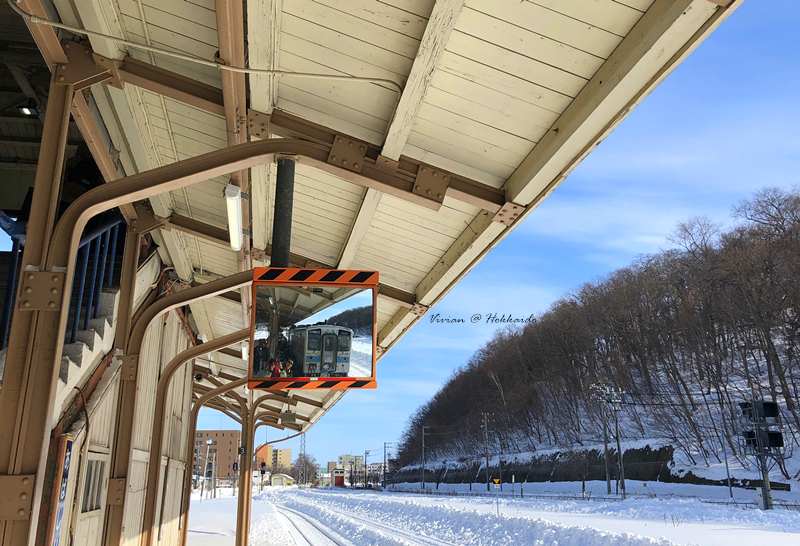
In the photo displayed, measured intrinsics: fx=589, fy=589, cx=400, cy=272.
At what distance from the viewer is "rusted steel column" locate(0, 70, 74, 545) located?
332cm

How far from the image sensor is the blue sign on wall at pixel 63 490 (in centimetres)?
430

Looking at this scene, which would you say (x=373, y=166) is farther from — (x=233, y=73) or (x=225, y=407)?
(x=225, y=407)

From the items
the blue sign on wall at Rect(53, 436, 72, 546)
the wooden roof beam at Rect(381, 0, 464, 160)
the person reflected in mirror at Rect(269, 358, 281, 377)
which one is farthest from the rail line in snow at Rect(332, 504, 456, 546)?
the wooden roof beam at Rect(381, 0, 464, 160)

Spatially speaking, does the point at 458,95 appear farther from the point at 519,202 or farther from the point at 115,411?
the point at 115,411

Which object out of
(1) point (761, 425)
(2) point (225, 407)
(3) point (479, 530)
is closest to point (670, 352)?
(1) point (761, 425)

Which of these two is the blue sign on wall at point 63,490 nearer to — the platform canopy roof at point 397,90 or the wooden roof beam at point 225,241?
the platform canopy roof at point 397,90

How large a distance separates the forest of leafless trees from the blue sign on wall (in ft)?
133

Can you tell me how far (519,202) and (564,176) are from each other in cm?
58

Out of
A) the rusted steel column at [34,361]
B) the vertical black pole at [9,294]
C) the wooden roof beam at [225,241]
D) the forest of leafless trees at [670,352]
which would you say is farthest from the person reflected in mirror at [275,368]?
the forest of leafless trees at [670,352]

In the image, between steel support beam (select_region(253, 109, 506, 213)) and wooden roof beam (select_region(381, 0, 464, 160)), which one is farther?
steel support beam (select_region(253, 109, 506, 213))

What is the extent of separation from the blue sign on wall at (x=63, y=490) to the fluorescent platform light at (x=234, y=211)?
7.05 feet

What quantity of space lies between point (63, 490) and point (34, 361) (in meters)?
1.57

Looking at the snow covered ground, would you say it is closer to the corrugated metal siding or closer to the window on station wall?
the corrugated metal siding

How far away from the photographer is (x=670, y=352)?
2103 inches
